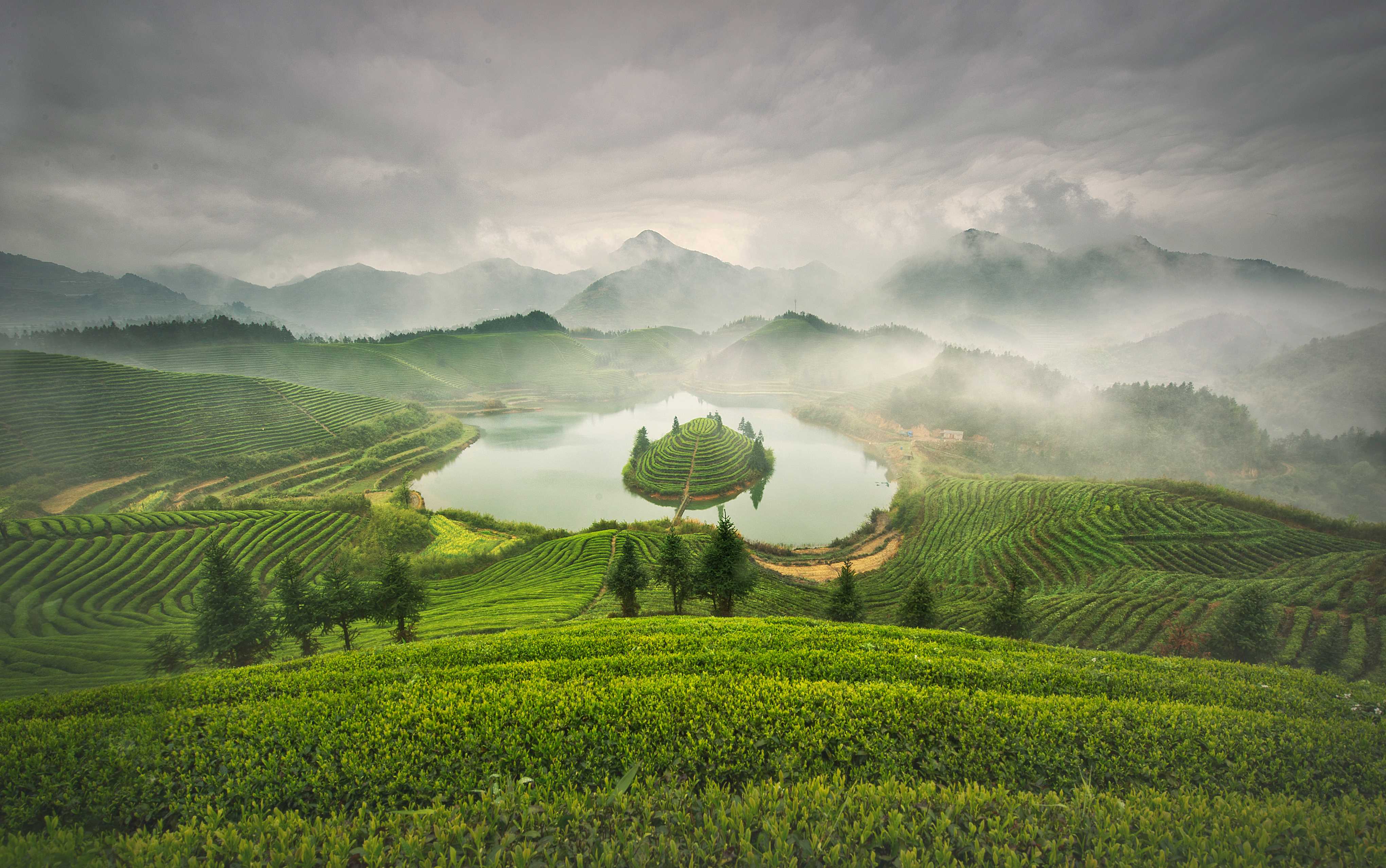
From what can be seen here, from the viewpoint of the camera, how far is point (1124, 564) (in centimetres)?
3175

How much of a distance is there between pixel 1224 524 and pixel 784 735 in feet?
157

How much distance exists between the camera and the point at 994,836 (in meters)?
4.20

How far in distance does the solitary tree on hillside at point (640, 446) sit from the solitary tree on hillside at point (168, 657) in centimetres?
5912

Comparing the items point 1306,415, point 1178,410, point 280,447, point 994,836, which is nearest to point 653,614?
point 994,836

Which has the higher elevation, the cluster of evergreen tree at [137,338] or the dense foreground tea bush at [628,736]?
the cluster of evergreen tree at [137,338]

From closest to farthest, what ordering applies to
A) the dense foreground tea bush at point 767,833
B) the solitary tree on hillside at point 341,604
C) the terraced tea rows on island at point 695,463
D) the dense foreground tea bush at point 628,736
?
the dense foreground tea bush at point 767,833, the dense foreground tea bush at point 628,736, the solitary tree on hillside at point 341,604, the terraced tea rows on island at point 695,463

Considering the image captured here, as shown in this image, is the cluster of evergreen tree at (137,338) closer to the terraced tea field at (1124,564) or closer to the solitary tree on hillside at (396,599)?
the solitary tree on hillside at (396,599)

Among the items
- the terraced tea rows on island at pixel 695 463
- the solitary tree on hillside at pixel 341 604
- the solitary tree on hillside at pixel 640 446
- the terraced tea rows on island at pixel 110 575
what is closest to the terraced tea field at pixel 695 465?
the terraced tea rows on island at pixel 695 463

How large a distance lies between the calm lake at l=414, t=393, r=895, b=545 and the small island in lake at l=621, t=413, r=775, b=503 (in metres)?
2.26

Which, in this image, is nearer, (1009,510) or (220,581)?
(220,581)

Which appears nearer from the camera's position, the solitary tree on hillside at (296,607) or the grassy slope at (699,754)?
the grassy slope at (699,754)

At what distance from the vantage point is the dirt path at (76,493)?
42.0 meters

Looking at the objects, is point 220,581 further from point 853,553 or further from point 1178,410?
point 1178,410

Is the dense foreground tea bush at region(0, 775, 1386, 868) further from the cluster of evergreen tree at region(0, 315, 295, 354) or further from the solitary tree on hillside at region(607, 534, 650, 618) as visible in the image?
the cluster of evergreen tree at region(0, 315, 295, 354)
